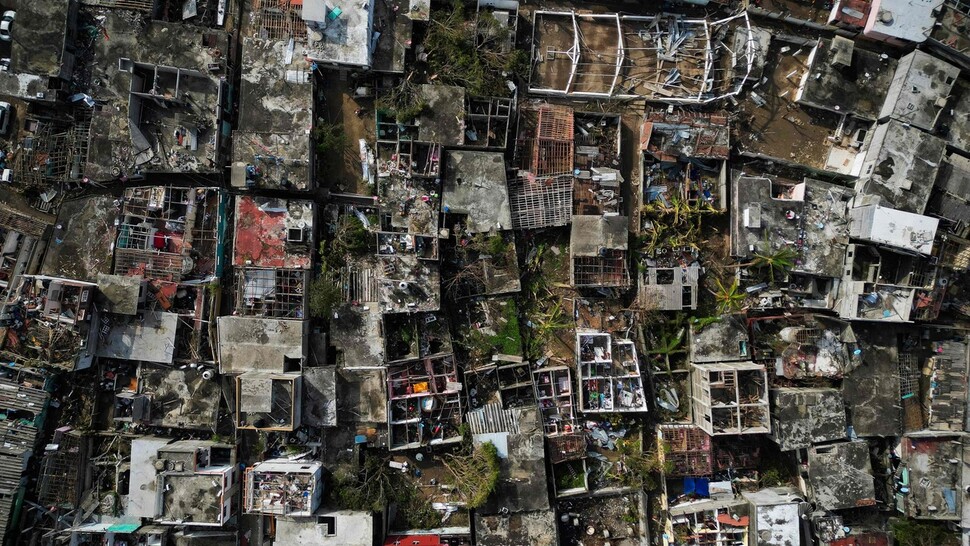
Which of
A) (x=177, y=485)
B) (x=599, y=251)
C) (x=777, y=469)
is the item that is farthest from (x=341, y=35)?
(x=777, y=469)

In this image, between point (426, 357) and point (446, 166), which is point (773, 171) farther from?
point (426, 357)

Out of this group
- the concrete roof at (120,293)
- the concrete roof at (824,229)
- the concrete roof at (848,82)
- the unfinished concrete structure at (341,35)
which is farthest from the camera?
the concrete roof at (848,82)

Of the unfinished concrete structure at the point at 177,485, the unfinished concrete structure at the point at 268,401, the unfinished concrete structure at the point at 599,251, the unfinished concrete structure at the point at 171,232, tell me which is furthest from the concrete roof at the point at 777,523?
the unfinished concrete structure at the point at 171,232

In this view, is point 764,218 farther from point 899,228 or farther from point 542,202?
point 542,202

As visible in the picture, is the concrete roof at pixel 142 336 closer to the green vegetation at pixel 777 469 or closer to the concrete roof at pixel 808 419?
the concrete roof at pixel 808 419

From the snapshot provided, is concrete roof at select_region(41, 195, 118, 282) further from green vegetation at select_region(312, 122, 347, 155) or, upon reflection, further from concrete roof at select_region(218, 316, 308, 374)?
green vegetation at select_region(312, 122, 347, 155)
